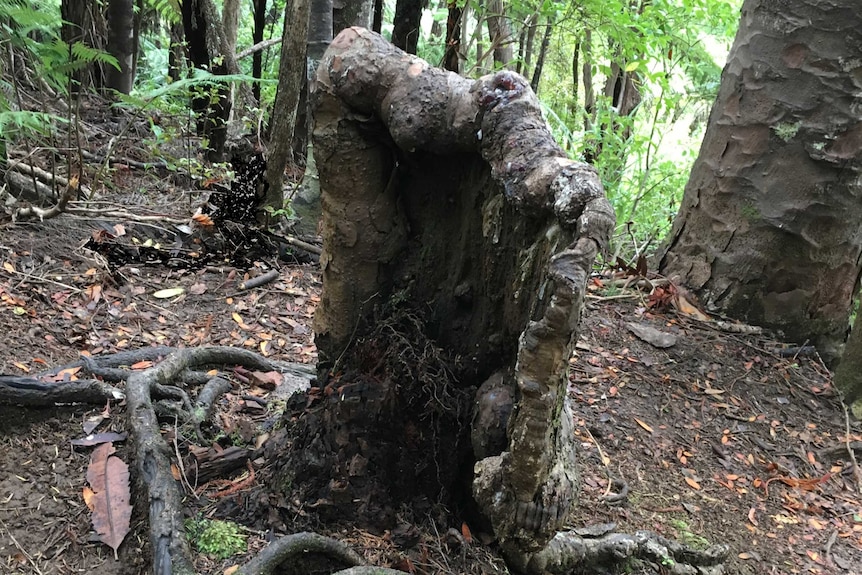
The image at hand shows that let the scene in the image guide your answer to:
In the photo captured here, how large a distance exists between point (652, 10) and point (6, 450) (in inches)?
251

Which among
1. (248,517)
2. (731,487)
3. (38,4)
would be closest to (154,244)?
(38,4)

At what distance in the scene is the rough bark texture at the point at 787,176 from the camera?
417 cm

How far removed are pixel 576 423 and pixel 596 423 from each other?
0.13 metres

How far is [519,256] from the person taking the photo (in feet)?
6.82

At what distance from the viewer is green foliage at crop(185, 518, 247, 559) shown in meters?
2.27

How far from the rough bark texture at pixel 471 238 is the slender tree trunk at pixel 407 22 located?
3790 millimetres

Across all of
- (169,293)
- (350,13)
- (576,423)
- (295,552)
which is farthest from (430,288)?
(350,13)

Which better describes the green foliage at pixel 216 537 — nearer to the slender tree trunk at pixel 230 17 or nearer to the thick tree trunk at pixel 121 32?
the thick tree trunk at pixel 121 32

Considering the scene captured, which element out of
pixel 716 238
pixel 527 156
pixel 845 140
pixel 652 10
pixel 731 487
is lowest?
pixel 731 487

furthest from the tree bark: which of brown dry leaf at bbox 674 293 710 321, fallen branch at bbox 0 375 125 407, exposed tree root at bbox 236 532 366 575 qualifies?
fallen branch at bbox 0 375 125 407

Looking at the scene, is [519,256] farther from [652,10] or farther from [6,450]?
[652,10]

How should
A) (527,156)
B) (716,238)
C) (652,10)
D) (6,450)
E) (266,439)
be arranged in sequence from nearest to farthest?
(527,156)
(6,450)
(266,439)
(716,238)
(652,10)

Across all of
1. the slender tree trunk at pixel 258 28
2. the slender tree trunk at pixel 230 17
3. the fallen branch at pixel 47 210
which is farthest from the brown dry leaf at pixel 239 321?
the slender tree trunk at pixel 230 17

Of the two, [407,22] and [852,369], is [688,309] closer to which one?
[852,369]
